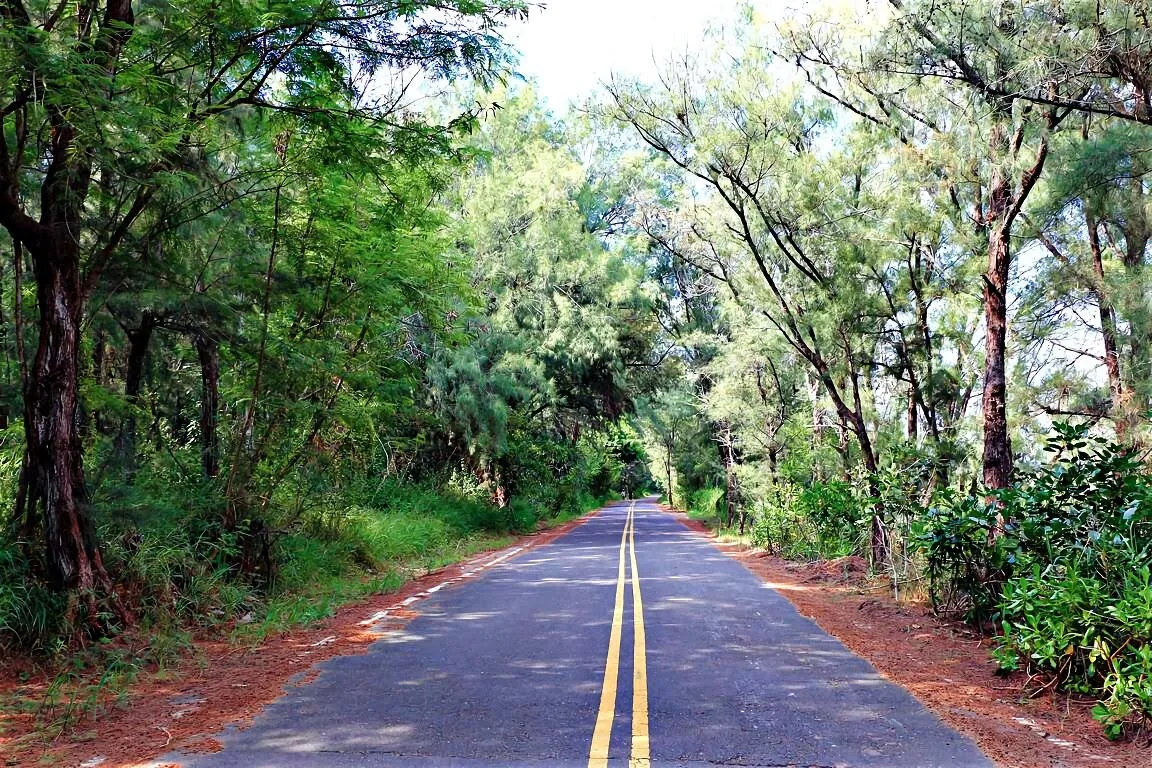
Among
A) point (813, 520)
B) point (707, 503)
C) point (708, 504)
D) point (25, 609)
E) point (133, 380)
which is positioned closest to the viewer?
point (25, 609)

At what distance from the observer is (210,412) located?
11.7 meters

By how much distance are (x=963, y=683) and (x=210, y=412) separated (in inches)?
394

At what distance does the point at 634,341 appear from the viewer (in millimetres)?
27344

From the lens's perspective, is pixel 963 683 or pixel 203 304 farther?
pixel 203 304

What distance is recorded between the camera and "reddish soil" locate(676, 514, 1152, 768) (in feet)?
17.4

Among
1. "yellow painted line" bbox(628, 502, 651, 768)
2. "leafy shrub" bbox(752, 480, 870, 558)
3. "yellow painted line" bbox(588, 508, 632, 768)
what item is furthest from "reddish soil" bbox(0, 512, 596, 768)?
"leafy shrub" bbox(752, 480, 870, 558)

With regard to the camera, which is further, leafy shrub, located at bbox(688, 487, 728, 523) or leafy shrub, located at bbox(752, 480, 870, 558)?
leafy shrub, located at bbox(688, 487, 728, 523)

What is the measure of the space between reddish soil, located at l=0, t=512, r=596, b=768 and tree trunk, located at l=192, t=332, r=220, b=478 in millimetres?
3214

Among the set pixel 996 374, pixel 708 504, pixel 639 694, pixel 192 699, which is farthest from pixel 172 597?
pixel 708 504

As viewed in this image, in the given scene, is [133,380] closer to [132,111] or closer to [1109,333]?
[132,111]

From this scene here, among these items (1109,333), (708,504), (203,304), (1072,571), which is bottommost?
(708,504)

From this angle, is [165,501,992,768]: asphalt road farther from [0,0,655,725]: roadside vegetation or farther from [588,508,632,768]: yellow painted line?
[0,0,655,725]: roadside vegetation

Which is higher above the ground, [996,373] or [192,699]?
[996,373]

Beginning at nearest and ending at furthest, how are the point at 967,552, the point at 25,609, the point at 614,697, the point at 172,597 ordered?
the point at 614,697 < the point at 25,609 < the point at 172,597 < the point at 967,552
